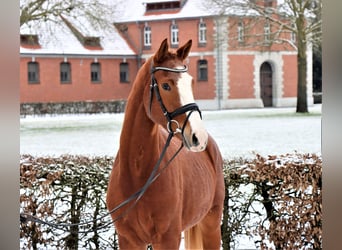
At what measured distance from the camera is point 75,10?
Result: 29.0ft

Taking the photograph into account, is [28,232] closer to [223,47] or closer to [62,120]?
[62,120]

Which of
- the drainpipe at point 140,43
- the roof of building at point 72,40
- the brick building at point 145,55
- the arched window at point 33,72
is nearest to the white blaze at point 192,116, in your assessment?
the brick building at point 145,55

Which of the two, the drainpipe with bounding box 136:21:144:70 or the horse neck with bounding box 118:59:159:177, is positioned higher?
the drainpipe with bounding box 136:21:144:70

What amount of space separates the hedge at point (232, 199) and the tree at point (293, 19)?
5.91 m

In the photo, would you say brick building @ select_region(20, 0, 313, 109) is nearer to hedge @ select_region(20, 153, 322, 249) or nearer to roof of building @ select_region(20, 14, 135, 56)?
roof of building @ select_region(20, 14, 135, 56)

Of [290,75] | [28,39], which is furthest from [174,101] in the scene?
[290,75]

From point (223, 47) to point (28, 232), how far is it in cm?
671

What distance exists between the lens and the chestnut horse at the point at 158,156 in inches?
82.0

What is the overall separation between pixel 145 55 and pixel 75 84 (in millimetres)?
1835

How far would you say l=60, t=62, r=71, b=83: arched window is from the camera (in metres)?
10.3

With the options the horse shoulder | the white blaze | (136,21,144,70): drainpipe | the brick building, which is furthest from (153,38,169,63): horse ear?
(136,21,144,70): drainpipe

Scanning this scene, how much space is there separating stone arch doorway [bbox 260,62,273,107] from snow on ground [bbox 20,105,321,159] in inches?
64.4

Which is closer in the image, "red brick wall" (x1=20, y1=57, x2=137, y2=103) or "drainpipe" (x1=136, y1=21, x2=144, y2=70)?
"drainpipe" (x1=136, y1=21, x2=144, y2=70)
